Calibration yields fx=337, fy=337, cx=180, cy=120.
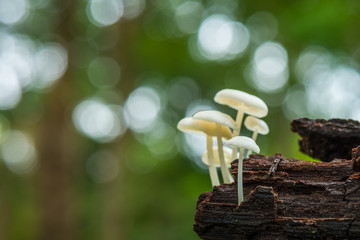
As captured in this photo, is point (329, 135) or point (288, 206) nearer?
point (288, 206)

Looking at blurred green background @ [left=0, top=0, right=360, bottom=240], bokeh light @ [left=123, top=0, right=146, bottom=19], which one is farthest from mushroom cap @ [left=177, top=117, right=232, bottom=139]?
bokeh light @ [left=123, top=0, right=146, bottom=19]

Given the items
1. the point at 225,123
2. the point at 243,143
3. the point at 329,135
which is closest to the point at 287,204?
the point at 243,143

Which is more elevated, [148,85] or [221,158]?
[148,85]

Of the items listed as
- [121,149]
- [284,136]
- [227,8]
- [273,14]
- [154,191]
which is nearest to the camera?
[121,149]

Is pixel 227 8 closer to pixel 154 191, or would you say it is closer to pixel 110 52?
pixel 110 52

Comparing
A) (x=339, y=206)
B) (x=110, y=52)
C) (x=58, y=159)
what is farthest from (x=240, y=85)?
(x=339, y=206)

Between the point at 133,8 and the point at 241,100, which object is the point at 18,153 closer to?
the point at 133,8
